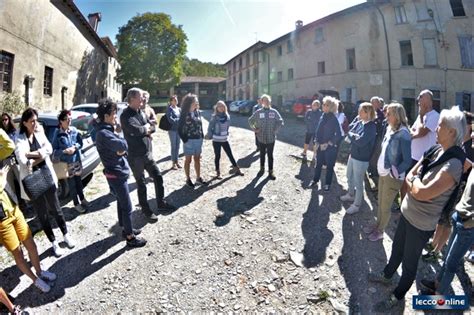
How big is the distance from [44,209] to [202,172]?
3.77 m

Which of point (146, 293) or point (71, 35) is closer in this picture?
point (146, 293)

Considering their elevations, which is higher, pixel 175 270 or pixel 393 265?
pixel 393 265

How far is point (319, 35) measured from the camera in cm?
2486

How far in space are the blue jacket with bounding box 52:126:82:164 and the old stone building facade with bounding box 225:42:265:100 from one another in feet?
109

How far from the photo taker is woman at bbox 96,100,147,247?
323 cm

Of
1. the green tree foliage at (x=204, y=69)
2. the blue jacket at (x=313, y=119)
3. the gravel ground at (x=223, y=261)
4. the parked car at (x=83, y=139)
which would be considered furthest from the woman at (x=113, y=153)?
the green tree foliage at (x=204, y=69)

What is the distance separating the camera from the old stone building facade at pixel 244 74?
121 ft

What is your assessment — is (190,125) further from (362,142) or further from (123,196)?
(362,142)

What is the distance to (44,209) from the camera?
3303 millimetres

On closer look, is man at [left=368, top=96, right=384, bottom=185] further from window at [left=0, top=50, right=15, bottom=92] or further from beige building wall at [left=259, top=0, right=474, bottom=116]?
beige building wall at [left=259, top=0, right=474, bottom=116]

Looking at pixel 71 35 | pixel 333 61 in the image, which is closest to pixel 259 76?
pixel 333 61

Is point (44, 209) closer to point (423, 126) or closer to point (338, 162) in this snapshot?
point (423, 126)

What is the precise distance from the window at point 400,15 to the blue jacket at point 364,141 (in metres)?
20.6

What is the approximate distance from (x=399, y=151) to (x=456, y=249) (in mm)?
1243
